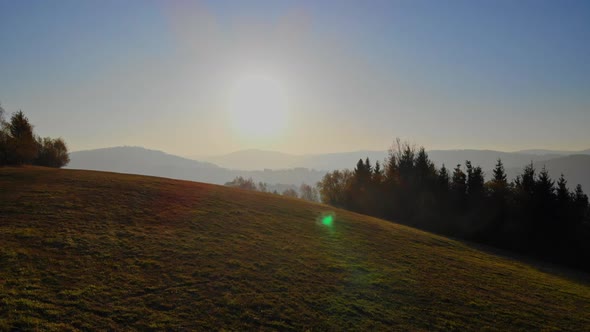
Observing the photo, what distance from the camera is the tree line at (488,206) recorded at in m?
46.7

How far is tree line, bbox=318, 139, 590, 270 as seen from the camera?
4666cm

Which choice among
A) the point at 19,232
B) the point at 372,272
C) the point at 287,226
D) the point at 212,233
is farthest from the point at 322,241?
the point at 19,232

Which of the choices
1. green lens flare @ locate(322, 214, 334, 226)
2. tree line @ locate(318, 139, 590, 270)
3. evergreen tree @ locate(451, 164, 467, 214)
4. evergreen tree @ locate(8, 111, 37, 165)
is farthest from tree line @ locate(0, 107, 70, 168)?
evergreen tree @ locate(451, 164, 467, 214)

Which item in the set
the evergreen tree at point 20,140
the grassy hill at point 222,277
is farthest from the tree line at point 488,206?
the evergreen tree at point 20,140

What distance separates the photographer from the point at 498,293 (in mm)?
19172

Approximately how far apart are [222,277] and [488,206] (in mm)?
56210

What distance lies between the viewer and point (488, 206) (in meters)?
53.2

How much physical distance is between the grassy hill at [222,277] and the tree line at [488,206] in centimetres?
2623

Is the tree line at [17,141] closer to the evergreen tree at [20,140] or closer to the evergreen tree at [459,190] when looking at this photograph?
the evergreen tree at [20,140]

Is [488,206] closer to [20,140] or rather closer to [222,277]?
[222,277]

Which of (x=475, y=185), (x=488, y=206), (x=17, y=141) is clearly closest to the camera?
(x=17, y=141)

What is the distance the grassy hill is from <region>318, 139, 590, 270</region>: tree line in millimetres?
26234

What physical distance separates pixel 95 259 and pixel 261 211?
19.9m

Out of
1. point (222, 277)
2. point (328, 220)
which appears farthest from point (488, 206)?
point (222, 277)
